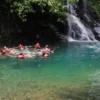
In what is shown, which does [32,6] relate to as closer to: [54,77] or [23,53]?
[23,53]

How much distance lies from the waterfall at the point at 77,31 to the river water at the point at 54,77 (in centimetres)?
544

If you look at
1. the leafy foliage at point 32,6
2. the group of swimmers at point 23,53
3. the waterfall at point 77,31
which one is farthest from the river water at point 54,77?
the waterfall at point 77,31

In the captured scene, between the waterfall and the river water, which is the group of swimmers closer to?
the river water

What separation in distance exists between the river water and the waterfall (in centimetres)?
544

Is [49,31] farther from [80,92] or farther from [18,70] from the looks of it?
[80,92]

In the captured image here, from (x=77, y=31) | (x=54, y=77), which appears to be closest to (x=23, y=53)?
(x=54, y=77)

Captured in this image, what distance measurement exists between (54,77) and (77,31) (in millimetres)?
13476

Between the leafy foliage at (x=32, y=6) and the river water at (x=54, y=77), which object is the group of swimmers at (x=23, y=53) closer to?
the river water at (x=54, y=77)

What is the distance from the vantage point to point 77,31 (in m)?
26.5

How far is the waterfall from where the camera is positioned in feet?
85.6

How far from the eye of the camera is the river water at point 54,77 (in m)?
10.7

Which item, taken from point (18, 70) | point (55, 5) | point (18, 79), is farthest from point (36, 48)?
point (18, 79)

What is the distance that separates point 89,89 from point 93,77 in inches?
80.9

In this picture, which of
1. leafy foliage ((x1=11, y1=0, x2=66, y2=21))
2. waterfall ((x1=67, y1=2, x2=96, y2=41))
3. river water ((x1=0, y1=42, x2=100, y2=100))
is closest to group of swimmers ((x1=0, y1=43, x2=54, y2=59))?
river water ((x1=0, y1=42, x2=100, y2=100))
